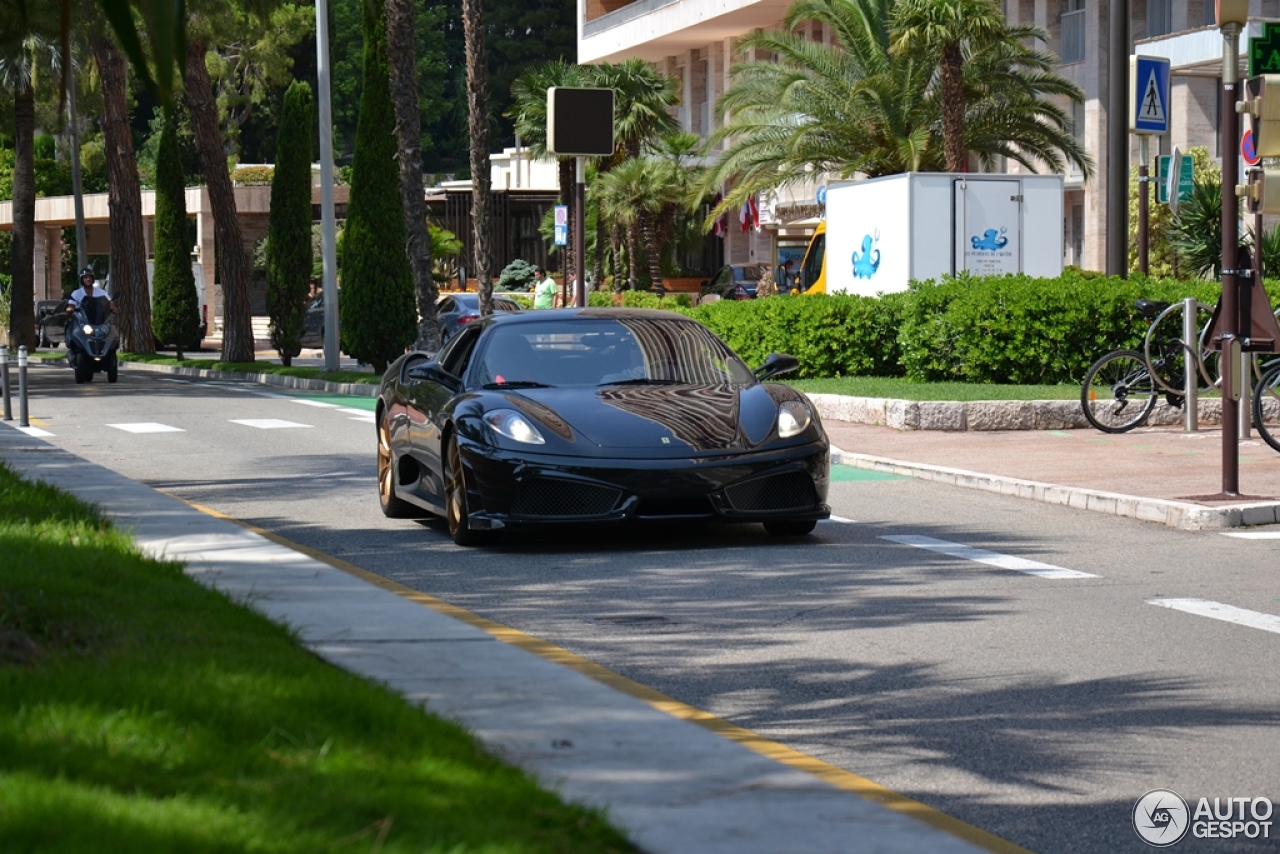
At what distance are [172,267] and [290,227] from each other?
8.10m

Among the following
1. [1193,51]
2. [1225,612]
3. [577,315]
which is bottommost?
[1225,612]

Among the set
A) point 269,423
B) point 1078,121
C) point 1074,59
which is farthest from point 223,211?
point 1074,59

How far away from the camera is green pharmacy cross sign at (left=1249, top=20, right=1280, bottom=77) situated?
13.1m

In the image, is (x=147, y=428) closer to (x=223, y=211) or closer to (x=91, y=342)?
(x=91, y=342)

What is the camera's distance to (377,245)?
34.3 meters

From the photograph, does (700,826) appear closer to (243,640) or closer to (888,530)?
(243,640)

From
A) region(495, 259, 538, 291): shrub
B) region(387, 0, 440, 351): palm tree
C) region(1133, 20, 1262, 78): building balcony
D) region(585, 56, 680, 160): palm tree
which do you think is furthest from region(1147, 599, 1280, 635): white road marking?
region(495, 259, 538, 291): shrub

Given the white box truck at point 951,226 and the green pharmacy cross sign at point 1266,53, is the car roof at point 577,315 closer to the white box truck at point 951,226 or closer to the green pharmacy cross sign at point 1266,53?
the green pharmacy cross sign at point 1266,53

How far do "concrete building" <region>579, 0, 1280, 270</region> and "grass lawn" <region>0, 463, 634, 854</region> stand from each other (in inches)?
1140

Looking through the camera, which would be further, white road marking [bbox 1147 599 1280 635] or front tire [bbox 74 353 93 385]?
front tire [bbox 74 353 93 385]

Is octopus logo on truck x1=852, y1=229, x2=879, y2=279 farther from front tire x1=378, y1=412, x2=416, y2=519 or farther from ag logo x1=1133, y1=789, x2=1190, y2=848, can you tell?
ag logo x1=1133, y1=789, x2=1190, y2=848

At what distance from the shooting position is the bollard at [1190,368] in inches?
703

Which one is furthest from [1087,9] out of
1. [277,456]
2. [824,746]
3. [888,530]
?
[824,746]

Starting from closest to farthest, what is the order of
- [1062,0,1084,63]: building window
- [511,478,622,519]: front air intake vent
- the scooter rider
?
[511,478,622,519]: front air intake vent, the scooter rider, [1062,0,1084,63]: building window
